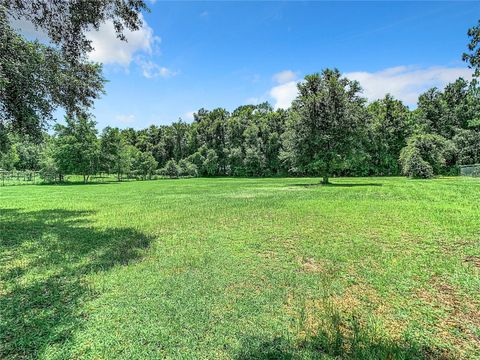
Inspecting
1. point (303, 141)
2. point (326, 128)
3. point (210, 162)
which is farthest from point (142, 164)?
point (326, 128)

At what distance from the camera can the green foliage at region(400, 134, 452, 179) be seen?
113 ft

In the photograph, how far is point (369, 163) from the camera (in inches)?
2094

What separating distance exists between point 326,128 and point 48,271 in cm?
2619

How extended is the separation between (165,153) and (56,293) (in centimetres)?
7295

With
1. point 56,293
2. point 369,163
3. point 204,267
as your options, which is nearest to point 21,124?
point 56,293

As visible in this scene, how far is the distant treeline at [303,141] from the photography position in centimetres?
2788

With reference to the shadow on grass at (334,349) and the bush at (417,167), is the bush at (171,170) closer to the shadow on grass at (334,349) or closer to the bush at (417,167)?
the bush at (417,167)

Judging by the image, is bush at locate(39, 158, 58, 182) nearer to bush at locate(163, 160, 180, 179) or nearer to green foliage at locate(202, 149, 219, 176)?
bush at locate(163, 160, 180, 179)

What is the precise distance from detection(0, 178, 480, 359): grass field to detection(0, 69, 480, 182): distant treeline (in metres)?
8.06

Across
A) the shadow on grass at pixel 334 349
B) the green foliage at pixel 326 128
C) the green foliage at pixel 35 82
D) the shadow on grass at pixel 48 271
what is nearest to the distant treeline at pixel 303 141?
the green foliage at pixel 326 128

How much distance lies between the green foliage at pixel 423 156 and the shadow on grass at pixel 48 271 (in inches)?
1412

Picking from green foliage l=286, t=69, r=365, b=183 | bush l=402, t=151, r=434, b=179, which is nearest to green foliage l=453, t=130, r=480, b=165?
bush l=402, t=151, r=434, b=179

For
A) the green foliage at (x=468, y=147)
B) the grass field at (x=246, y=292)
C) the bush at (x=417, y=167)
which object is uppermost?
the green foliage at (x=468, y=147)

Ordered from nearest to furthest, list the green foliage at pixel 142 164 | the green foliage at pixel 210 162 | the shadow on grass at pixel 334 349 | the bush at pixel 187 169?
the shadow on grass at pixel 334 349 → the green foliage at pixel 142 164 → the bush at pixel 187 169 → the green foliage at pixel 210 162
